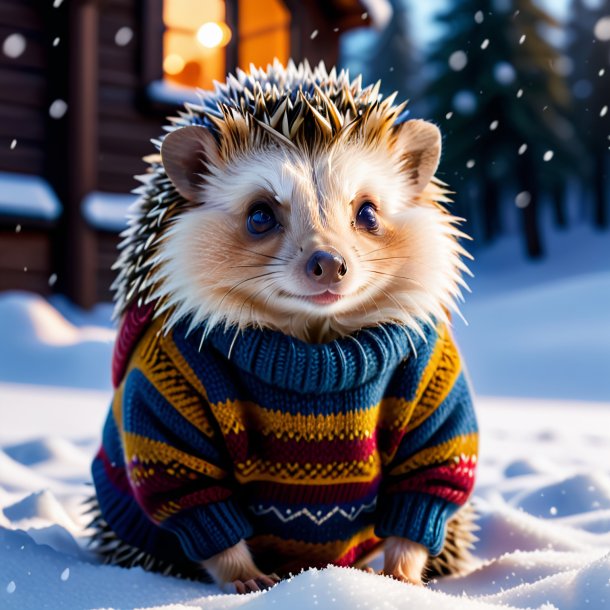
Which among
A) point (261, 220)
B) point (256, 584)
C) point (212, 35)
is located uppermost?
point (212, 35)

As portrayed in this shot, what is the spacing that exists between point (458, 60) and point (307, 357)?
1708 centimetres

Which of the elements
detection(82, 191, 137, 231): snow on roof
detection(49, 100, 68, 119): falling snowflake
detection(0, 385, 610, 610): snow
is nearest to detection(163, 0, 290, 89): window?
detection(49, 100, 68, 119): falling snowflake

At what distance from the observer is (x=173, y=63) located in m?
9.34

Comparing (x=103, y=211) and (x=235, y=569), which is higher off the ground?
(x=103, y=211)

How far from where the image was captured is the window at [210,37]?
344 inches

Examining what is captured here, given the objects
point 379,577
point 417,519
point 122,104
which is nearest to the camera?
point 379,577

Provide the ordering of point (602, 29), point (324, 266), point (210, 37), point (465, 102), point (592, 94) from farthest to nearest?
1. point (602, 29)
2. point (592, 94)
3. point (465, 102)
4. point (210, 37)
5. point (324, 266)

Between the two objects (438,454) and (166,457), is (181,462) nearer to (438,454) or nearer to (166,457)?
(166,457)

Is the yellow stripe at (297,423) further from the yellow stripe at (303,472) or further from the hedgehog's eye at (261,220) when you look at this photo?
the hedgehog's eye at (261,220)

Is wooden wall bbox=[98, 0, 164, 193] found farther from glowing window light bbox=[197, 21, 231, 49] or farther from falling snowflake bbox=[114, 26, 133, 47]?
glowing window light bbox=[197, 21, 231, 49]

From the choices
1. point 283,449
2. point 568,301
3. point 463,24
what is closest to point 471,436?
point 283,449

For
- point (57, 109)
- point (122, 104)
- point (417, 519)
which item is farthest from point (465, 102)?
point (417, 519)

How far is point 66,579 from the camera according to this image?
203cm

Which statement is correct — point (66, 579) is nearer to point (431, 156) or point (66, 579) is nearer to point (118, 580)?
point (118, 580)
